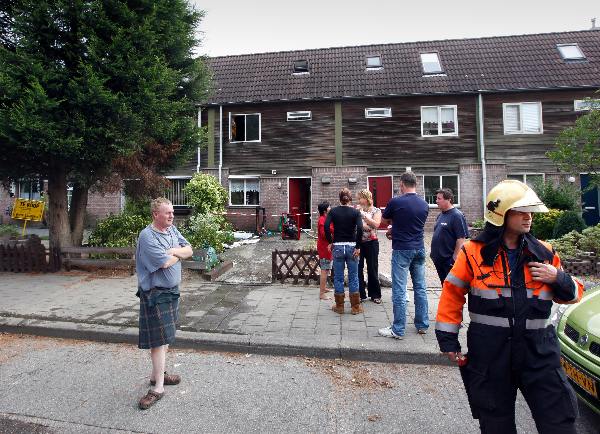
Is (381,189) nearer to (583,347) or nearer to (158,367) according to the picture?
(583,347)

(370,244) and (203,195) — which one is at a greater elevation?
(203,195)

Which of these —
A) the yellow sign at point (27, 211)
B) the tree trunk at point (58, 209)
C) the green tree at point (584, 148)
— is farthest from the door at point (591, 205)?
the yellow sign at point (27, 211)

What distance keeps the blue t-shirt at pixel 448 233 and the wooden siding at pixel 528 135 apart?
44.0ft

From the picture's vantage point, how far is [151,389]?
11.5 ft

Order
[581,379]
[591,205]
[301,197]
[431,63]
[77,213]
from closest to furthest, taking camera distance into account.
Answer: [581,379], [77,213], [591,205], [301,197], [431,63]

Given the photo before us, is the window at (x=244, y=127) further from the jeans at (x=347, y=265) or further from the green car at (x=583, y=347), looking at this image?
the green car at (x=583, y=347)

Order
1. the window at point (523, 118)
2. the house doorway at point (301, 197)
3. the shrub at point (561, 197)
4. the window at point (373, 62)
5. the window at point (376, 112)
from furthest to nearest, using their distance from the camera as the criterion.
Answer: the window at point (373, 62)
the house doorway at point (301, 197)
the window at point (376, 112)
the window at point (523, 118)
the shrub at point (561, 197)

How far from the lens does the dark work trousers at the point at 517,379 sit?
2049mm

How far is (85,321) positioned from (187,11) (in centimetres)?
743

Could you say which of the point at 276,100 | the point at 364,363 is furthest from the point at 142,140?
the point at 276,100

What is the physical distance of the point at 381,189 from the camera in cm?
1694

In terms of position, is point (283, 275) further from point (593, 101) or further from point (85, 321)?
point (593, 101)

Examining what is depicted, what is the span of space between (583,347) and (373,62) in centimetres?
1817

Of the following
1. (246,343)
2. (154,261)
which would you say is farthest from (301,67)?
(154,261)
